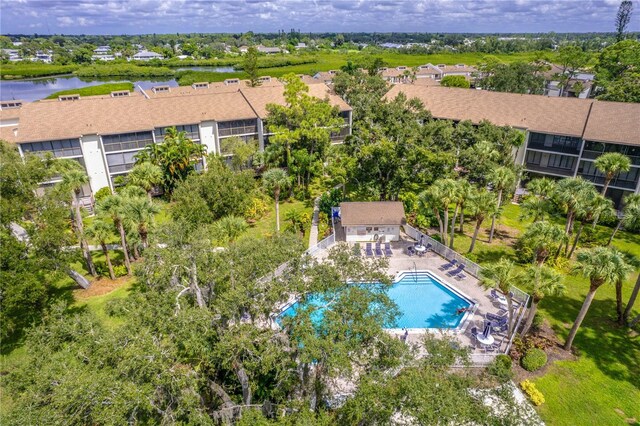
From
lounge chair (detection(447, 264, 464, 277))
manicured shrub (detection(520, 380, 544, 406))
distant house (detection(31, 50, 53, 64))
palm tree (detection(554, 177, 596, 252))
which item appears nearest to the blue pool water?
lounge chair (detection(447, 264, 464, 277))

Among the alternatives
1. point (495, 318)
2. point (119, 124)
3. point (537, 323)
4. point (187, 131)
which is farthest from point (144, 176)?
point (537, 323)

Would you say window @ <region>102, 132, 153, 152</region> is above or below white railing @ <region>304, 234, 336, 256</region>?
above

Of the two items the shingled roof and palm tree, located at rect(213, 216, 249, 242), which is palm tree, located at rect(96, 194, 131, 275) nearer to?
palm tree, located at rect(213, 216, 249, 242)

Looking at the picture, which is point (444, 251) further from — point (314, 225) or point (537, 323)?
point (314, 225)

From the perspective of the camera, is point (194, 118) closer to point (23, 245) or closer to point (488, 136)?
point (23, 245)

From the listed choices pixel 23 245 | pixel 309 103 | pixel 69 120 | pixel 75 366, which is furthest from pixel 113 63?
pixel 75 366

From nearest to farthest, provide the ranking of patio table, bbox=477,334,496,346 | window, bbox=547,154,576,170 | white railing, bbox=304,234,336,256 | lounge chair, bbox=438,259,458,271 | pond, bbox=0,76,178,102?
patio table, bbox=477,334,496,346 → lounge chair, bbox=438,259,458,271 → white railing, bbox=304,234,336,256 → window, bbox=547,154,576,170 → pond, bbox=0,76,178,102

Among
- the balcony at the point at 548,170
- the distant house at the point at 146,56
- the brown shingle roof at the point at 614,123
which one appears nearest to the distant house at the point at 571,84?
the brown shingle roof at the point at 614,123

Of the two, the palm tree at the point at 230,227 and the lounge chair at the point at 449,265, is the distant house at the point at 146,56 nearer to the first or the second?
the palm tree at the point at 230,227
